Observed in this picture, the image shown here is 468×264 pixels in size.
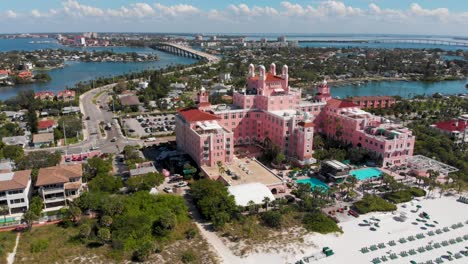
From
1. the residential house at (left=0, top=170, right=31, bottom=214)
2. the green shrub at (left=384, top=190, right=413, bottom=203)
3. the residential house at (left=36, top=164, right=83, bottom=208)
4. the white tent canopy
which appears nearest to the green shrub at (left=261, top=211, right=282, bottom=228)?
the white tent canopy

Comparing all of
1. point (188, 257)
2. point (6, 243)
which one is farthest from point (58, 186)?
point (188, 257)

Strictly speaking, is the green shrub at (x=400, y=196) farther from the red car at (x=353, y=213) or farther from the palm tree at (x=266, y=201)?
the palm tree at (x=266, y=201)

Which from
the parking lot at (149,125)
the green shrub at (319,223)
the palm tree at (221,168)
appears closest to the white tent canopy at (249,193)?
the green shrub at (319,223)

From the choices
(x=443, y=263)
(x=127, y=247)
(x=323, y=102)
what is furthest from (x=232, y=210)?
(x=323, y=102)

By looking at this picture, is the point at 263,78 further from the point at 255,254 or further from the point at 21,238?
the point at 21,238

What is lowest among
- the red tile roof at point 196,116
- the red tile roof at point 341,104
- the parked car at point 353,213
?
the parked car at point 353,213
